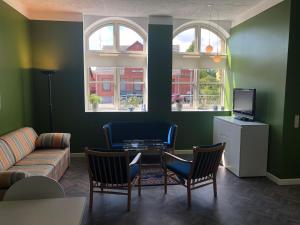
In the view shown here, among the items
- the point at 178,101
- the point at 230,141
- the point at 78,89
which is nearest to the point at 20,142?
the point at 78,89

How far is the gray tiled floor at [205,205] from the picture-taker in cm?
292

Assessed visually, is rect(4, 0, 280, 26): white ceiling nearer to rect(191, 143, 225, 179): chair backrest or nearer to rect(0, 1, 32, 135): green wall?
rect(0, 1, 32, 135): green wall

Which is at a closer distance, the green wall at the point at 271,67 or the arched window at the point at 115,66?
the green wall at the point at 271,67

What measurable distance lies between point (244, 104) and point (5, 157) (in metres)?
4.11

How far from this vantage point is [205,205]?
3303 mm

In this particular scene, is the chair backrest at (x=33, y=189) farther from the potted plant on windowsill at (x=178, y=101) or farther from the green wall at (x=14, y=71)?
the potted plant on windowsill at (x=178, y=101)

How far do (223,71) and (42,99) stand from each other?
4248mm

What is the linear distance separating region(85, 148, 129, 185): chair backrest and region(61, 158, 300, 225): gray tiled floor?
404mm

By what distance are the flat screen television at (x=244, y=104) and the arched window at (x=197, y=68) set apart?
2.99ft

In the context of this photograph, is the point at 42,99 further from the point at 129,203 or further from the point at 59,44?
the point at 129,203

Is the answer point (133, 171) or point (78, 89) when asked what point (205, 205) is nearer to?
point (133, 171)

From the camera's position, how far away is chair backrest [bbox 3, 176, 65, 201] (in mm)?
1725

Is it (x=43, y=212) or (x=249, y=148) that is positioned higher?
(x=43, y=212)

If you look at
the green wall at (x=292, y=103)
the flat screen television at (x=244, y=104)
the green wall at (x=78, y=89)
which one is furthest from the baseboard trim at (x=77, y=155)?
the green wall at (x=292, y=103)
